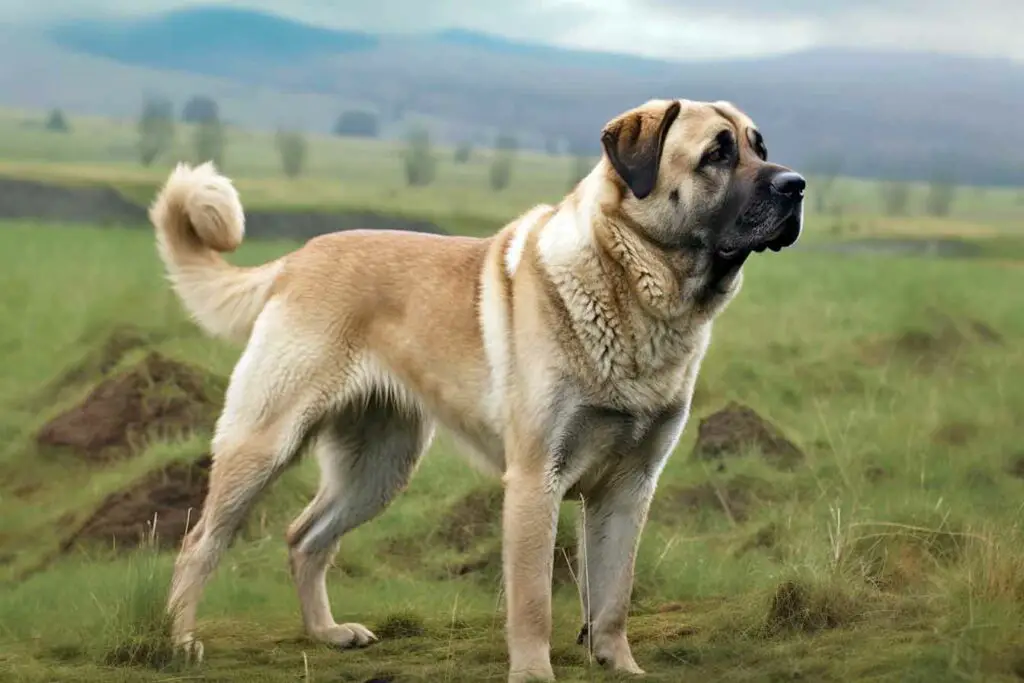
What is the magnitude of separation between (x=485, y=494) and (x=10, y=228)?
14.2 metres

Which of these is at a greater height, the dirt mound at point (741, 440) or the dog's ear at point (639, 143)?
the dog's ear at point (639, 143)

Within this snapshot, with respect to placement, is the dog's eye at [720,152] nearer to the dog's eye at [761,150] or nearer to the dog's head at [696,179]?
the dog's head at [696,179]

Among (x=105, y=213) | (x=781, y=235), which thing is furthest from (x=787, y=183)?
(x=105, y=213)

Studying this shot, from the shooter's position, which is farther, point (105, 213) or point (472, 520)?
point (105, 213)

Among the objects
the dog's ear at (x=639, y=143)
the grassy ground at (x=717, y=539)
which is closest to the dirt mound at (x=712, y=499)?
the grassy ground at (x=717, y=539)

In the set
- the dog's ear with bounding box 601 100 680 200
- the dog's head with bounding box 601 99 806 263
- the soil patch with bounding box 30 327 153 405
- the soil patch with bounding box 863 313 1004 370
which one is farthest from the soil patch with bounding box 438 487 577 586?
the soil patch with bounding box 863 313 1004 370

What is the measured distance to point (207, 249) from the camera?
6.19m

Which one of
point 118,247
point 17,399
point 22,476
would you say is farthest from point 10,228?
point 22,476

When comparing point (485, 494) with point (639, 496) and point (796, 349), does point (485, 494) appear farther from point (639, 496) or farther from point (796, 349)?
point (796, 349)

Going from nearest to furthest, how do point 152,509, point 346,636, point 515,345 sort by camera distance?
point 515,345, point 346,636, point 152,509

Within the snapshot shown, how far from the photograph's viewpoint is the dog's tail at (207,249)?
603 centimetres

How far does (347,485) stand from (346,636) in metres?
0.66

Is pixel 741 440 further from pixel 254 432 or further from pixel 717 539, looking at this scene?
pixel 254 432

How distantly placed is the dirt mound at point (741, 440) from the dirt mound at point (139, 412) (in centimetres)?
325
